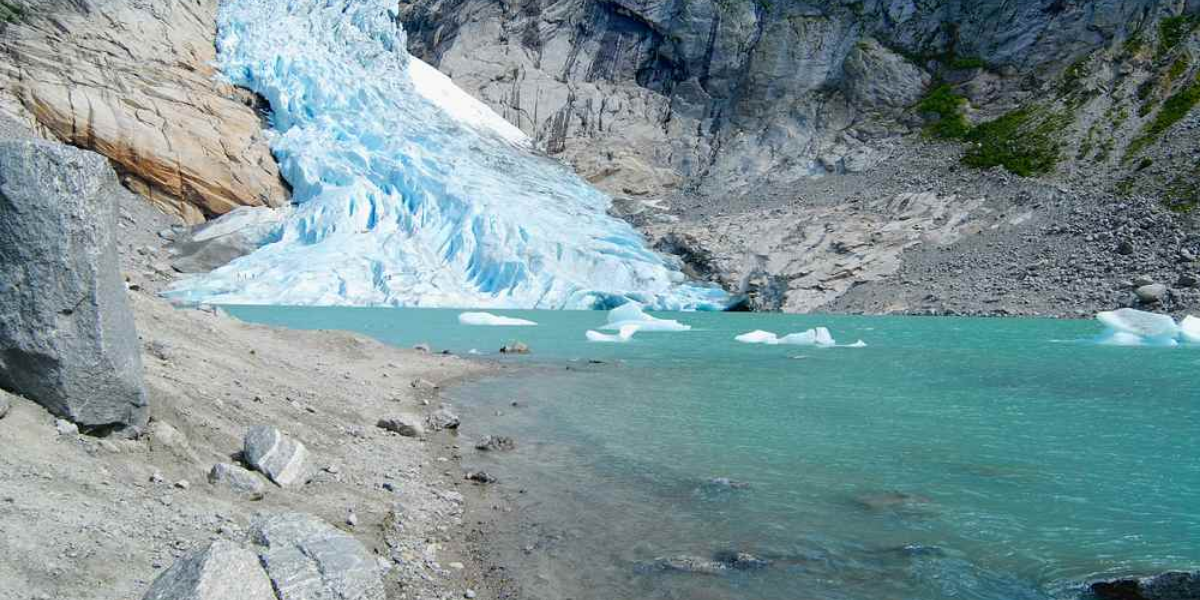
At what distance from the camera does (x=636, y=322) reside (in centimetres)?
2355

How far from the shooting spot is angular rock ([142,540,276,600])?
254 cm

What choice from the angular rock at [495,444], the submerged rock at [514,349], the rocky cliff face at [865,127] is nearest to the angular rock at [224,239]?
the rocky cliff face at [865,127]

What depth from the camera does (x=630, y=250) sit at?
35531 mm

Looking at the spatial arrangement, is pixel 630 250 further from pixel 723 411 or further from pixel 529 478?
pixel 529 478

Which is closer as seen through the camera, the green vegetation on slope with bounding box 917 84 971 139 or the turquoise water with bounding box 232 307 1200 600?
the turquoise water with bounding box 232 307 1200 600

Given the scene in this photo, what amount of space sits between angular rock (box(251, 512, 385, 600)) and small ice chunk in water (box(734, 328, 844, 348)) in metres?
15.9

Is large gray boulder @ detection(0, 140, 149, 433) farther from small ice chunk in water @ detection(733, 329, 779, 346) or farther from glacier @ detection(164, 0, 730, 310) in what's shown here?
glacier @ detection(164, 0, 730, 310)

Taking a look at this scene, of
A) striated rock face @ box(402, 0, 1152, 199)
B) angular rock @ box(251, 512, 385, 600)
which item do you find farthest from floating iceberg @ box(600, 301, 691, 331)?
striated rock face @ box(402, 0, 1152, 199)

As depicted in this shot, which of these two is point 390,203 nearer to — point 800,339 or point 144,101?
point 144,101

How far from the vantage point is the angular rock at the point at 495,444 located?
7328 mm

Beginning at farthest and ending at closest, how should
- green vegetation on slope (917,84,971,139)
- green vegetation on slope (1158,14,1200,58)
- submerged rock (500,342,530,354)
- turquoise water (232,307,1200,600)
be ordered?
1. green vegetation on slope (917,84,971,139)
2. green vegetation on slope (1158,14,1200,58)
3. submerged rock (500,342,530,354)
4. turquoise water (232,307,1200,600)

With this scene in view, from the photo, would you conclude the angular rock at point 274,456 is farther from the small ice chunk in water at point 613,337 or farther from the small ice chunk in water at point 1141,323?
the small ice chunk in water at point 1141,323

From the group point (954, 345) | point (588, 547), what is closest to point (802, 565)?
point (588, 547)

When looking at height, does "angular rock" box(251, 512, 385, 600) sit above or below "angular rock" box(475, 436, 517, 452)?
above
